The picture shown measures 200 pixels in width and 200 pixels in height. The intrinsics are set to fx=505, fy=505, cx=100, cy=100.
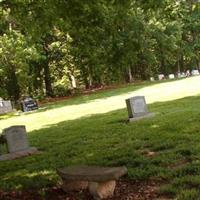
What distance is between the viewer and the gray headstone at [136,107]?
1723 cm

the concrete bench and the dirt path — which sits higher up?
the concrete bench

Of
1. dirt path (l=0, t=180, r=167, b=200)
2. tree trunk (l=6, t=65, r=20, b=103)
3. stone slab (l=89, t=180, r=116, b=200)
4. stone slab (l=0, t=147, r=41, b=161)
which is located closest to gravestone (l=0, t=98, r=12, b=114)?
tree trunk (l=6, t=65, r=20, b=103)

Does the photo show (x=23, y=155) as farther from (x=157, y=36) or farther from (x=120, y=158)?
(x=157, y=36)

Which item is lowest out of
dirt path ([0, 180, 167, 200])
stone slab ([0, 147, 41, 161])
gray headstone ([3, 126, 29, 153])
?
dirt path ([0, 180, 167, 200])

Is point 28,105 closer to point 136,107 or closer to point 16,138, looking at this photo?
point 136,107

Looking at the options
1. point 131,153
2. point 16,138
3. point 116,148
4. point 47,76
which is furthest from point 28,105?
point 131,153

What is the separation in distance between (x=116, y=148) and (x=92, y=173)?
14.4ft

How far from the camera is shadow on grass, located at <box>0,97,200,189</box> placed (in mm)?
9172

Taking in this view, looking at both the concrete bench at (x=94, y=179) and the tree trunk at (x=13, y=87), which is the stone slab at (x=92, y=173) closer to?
the concrete bench at (x=94, y=179)

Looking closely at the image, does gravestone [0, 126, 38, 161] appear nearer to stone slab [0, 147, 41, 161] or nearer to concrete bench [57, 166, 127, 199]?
stone slab [0, 147, 41, 161]

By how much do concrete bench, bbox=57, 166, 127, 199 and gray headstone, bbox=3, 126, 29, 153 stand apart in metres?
6.05

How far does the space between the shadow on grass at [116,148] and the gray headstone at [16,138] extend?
0.52 m

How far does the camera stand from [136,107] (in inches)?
690

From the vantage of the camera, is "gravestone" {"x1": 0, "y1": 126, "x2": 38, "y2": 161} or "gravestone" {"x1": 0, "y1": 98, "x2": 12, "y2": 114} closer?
"gravestone" {"x1": 0, "y1": 126, "x2": 38, "y2": 161}
